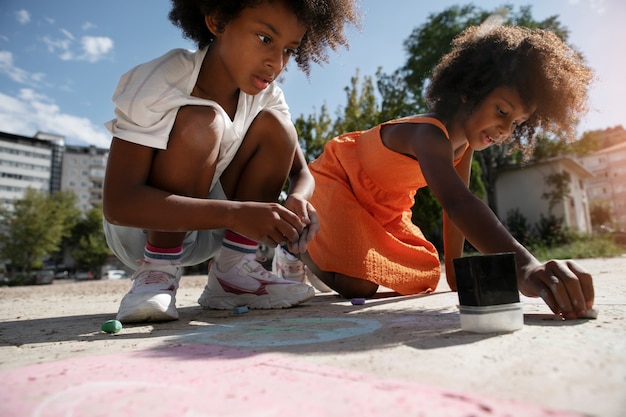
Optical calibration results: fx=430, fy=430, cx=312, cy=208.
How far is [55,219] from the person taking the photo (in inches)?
1208

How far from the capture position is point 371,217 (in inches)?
106

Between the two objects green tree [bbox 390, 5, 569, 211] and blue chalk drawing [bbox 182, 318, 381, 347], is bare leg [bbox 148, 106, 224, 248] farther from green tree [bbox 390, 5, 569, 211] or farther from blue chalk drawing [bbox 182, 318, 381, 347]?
green tree [bbox 390, 5, 569, 211]

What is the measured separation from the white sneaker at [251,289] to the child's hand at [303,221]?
1.41 feet

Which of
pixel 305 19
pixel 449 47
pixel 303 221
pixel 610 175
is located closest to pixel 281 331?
pixel 303 221

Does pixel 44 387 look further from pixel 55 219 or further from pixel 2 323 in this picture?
pixel 55 219

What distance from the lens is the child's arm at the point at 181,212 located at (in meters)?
1.58

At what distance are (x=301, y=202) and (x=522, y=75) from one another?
1.42 metres

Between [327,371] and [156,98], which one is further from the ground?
[156,98]

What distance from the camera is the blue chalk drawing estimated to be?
1187mm

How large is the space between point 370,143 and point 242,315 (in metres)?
1.38

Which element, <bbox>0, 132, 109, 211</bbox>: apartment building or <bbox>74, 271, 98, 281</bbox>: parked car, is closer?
<bbox>74, 271, 98, 281</bbox>: parked car

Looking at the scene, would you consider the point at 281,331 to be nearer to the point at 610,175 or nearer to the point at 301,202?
the point at 301,202

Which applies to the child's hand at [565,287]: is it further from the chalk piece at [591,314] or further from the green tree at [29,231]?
the green tree at [29,231]

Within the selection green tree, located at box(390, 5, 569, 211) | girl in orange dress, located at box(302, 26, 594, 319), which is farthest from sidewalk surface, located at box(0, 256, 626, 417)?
green tree, located at box(390, 5, 569, 211)
